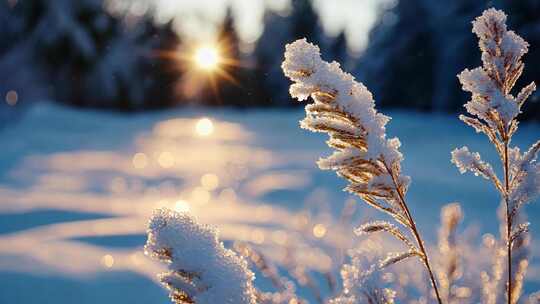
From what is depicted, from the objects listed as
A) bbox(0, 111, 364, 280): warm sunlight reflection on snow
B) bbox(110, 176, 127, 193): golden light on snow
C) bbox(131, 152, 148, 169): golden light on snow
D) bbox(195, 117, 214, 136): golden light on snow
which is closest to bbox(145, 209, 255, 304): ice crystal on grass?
bbox(0, 111, 364, 280): warm sunlight reflection on snow

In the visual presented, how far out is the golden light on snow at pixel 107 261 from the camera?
8.79 ft

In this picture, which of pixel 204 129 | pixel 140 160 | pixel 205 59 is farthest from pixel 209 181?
pixel 205 59

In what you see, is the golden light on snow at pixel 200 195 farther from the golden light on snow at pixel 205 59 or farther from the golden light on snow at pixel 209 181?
the golden light on snow at pixel 205 59

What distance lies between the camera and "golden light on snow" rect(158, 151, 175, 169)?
322 inches

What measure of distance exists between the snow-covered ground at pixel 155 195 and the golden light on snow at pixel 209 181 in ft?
0.10

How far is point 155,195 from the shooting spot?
18.7 feet

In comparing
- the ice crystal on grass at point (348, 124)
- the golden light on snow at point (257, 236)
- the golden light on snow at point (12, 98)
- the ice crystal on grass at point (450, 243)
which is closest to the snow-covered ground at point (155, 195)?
the golden light on snow at point (257, 236)

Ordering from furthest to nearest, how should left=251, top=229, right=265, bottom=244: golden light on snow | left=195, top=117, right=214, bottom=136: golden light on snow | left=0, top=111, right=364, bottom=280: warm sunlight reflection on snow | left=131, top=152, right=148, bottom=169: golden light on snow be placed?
1. left=195, top=117, right=214, bottom=136: golden light on snow
2. left=131, top=152, right=148, bottom=169: golden light on snow
3. left=251, top=229, right=265, bottom=244: golden light on snow
4. left=0, top=111, right=364, bottom=280: warm sunlight reflection on snow

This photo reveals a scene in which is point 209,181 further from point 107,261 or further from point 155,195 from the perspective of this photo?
point 107,261

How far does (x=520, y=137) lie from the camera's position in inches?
300

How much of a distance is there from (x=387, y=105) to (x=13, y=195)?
11406mm

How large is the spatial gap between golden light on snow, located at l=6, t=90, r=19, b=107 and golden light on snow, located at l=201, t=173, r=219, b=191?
10899 mm

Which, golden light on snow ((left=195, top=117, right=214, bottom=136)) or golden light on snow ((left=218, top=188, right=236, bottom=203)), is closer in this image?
golden light on snow ((left=218, top=188, right=236, bottom=203))

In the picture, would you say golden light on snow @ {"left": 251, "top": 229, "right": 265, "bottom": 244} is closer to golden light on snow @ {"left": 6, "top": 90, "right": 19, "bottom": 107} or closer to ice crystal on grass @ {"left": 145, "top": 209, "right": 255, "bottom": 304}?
ice crystal on grass @ {"left": 145, "top": 209, "right": 255, "bottom": 304}
